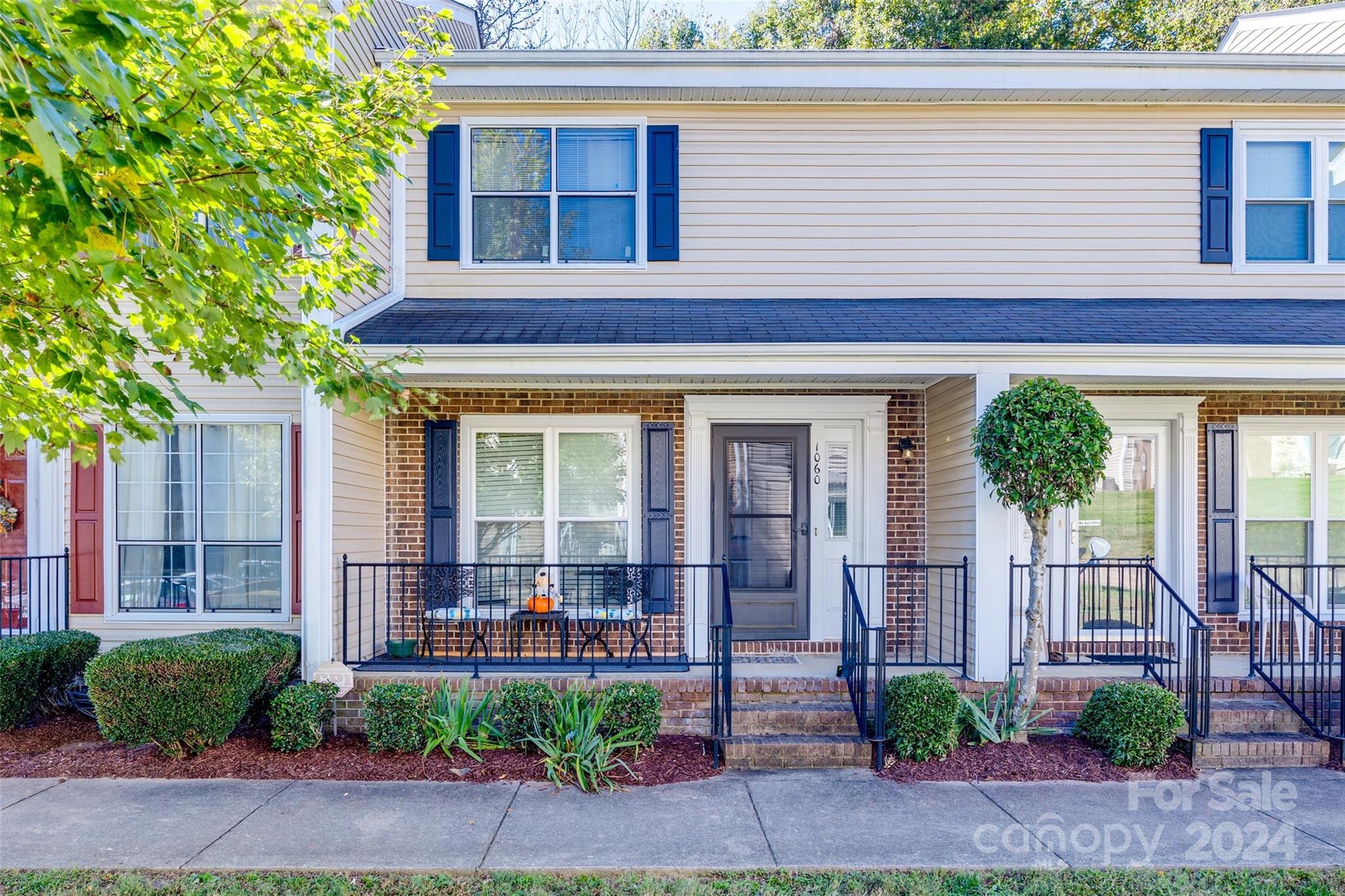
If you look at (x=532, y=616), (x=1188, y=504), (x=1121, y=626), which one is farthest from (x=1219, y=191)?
(x=532, y=616)

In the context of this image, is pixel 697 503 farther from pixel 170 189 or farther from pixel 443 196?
pixel 170 189

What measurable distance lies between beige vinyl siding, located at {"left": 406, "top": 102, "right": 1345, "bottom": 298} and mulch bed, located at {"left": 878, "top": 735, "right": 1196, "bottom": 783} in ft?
12.4

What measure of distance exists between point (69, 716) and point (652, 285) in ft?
18.6

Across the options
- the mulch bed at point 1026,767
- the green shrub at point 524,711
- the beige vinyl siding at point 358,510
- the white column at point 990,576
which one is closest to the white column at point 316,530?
the beige vinyl siding at point 358,510

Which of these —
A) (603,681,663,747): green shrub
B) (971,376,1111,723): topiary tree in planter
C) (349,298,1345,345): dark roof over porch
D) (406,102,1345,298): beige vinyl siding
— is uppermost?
(406,102,1345,298): beige vinyl siding

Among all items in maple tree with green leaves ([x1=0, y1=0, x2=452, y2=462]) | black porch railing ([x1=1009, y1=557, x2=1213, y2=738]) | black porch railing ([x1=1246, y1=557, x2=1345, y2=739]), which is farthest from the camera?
black porch railing ([x1=1246, y1=557, x2=1345, y2=739])

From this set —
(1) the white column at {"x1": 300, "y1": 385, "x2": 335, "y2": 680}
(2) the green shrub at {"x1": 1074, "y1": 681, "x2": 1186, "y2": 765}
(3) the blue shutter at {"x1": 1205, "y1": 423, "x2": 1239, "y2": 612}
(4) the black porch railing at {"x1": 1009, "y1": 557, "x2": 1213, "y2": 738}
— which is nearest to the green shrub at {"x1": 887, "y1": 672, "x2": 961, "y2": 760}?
(4) the black porch railing at {"x1": 1009, "y1": 557, "x2": 1213, "y2": 738}

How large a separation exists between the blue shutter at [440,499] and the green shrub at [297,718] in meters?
1.67

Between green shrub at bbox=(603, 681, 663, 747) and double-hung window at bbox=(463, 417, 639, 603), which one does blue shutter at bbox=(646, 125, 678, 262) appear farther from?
green shrub at bbox=(603, 681, 663, 747)

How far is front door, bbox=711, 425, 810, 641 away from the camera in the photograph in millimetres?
7309

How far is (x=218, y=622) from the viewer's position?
670cm

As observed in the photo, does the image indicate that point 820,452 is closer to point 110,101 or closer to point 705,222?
point 705,222

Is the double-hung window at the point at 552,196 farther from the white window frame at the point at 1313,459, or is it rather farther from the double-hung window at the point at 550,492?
the white window frame at the point at 1313,459

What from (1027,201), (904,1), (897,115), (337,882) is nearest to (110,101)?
(337,882)
